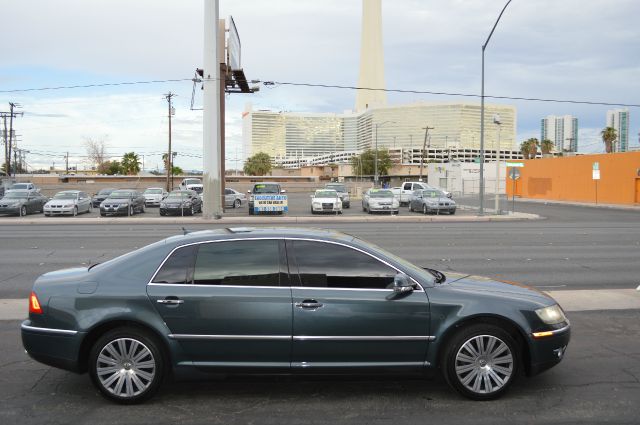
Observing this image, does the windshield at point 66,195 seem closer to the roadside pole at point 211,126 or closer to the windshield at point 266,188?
the roadside pole at point 211,126

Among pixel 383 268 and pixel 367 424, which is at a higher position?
pixel 383 268

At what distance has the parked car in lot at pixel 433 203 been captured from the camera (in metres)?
35.0

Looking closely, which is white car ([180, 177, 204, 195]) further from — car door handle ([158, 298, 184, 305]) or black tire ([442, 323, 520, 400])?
black tire ([442, 323, 520, 400])

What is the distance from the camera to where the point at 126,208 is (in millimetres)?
33469

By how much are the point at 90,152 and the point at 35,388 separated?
13808 cm

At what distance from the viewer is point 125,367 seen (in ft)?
16.2

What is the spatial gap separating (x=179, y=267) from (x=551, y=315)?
11.0 feet

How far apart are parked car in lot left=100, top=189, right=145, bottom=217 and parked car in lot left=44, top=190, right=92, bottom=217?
1.85m

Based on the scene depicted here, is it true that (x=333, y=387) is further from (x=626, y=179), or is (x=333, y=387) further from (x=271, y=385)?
(x=626, y=179)

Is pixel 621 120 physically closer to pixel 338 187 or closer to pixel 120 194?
pixel 338 187

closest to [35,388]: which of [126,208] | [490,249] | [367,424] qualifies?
[367,424]

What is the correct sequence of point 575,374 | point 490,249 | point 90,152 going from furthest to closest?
1. point 90,152
2. point 490,249
3. point 575,374

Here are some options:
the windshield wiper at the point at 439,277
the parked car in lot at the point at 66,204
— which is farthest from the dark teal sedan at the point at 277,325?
the parked car in lot at the point at 66,204

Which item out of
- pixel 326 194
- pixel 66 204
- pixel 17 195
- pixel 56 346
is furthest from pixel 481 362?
pixel 17 195
